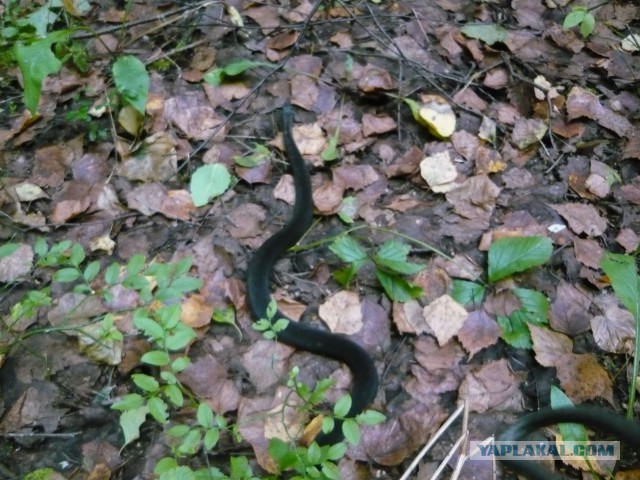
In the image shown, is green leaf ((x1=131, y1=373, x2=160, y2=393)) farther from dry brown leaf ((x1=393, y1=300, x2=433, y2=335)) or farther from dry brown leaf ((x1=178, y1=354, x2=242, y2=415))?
dry brown leaf ((x1=393, y1=300, x2=433, y2=335))

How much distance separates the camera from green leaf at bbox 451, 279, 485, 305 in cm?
212

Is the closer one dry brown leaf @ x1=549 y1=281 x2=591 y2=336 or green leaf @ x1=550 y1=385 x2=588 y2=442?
green leaf @ x1=550 y1=385 x2=588 y2=442

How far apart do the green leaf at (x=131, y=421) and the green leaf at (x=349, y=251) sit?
95 centimetres

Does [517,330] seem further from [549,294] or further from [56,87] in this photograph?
[56,87]

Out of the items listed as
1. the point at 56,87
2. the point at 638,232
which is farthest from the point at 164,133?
the point at 638,232

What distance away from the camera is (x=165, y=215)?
240cm

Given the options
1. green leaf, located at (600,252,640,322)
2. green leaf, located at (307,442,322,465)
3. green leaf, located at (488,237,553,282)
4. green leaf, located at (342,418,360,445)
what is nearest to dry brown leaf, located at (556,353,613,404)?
green leaf, located at (600,252,640,322)

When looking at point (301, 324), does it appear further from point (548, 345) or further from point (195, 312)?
point (548, 345)

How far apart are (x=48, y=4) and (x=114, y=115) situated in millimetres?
951

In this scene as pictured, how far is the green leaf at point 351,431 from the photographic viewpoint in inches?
57.6

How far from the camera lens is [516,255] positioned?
83.0 inches

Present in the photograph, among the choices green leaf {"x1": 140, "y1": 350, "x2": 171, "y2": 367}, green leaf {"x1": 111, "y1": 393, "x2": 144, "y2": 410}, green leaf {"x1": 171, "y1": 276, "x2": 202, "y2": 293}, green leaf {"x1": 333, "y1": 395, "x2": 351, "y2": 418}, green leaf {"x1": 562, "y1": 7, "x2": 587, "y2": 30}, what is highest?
green leaf {"x1": 562, "y1": 7, "x2": 587, "y2": 30}

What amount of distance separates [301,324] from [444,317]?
1.85 ft

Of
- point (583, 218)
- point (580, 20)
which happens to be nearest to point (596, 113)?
point (580, 20)
